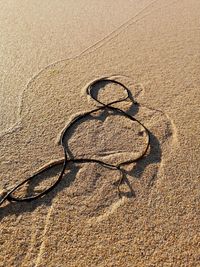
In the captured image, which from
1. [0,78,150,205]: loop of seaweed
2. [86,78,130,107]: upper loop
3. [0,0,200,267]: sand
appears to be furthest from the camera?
[86,78,130,107]: upper loop

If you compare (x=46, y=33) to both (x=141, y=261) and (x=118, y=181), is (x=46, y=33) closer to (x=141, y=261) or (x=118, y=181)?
(x=118, y=181)

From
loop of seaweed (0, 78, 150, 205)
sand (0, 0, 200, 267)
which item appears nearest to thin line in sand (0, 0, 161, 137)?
sand (0, 0, 200, 267)

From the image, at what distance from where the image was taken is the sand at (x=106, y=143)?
4.75 feet

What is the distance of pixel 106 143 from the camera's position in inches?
76.0

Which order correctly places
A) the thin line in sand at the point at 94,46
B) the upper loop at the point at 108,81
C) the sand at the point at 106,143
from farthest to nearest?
the upper loop at the point at 108,81
the thin line in sand at the point at 94,46
the sand at the point at 106,143

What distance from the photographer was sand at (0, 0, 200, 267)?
1.45m

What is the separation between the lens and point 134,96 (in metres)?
2.27

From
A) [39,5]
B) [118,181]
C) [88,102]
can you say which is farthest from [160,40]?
[118,181]

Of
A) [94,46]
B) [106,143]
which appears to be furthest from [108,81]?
[106,143]

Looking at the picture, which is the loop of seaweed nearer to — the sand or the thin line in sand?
the sand

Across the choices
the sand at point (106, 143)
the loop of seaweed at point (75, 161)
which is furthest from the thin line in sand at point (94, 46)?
the loop of seaweed at point (75, 161)

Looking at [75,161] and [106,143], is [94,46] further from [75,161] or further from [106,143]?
[75,161]

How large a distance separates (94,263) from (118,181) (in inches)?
18.4

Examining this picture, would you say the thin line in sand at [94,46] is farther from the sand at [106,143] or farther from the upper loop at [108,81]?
the upper loop at [108,81]
